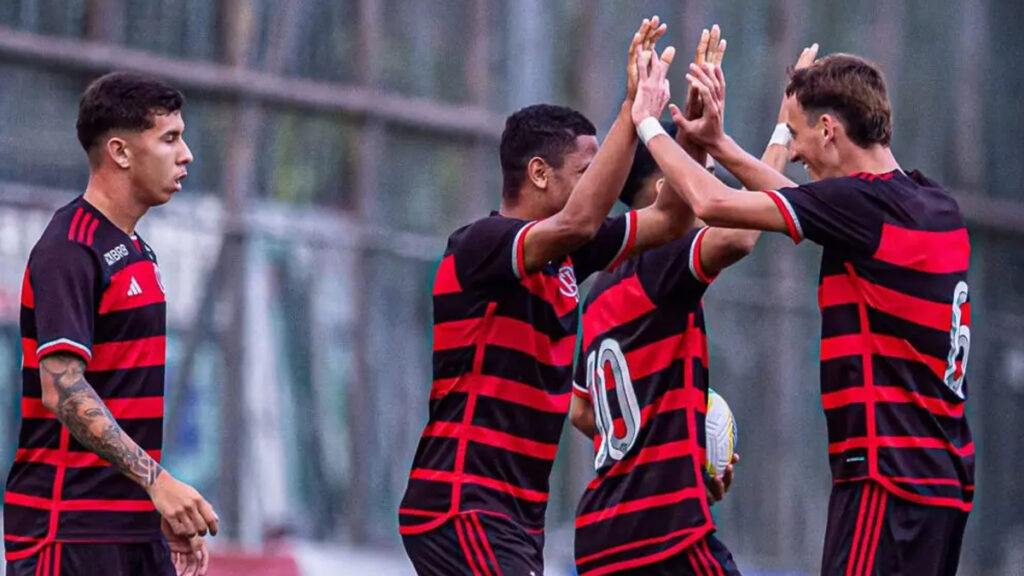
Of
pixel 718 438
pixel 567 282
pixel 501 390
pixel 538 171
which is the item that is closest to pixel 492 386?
pixel 501 390

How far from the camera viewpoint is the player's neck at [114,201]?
286 inches

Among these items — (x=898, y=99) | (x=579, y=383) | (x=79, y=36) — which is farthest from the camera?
(x=898, y=99)

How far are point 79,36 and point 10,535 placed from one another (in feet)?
27.0

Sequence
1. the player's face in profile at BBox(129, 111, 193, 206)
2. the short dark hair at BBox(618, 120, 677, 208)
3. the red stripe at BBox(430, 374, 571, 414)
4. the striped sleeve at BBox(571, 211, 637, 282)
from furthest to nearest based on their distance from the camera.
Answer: the short dark hair at BBox(618, 120, 677, 208)
the striped sleeve at BBox(571, 211, 637, 282)
the player's face in profile at BBox(129, 111, 193, 206)
the red stripe at BBox(430, 374, 571, 414)

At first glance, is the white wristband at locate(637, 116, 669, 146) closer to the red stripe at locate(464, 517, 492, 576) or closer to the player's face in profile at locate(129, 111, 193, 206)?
the red stripe at locate(464, 517, 492, 576)

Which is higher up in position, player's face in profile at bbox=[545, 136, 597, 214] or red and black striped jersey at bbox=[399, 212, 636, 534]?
player's face in profile at bbox=[545, 136, 597, 214]

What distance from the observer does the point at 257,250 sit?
15.3m

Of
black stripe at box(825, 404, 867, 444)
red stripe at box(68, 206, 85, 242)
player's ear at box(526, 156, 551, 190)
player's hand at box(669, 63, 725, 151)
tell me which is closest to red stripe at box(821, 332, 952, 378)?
black stripe at box(825, 404, 867, 444)

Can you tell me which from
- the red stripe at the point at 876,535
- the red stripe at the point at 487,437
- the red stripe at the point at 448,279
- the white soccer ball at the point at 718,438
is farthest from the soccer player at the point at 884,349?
the red stripe at the point at 487,437

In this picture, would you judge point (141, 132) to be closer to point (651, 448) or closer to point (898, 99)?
point (651, 448)

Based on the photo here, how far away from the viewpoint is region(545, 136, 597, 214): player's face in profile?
771 cm

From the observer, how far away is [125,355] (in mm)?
7020

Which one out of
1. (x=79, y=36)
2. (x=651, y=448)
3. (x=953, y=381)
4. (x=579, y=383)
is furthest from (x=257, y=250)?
(x=953, y=381)

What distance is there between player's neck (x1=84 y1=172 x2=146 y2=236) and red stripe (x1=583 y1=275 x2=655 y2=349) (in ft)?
6.43
